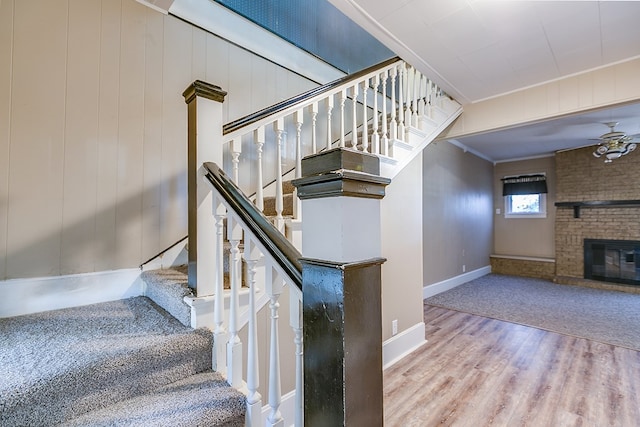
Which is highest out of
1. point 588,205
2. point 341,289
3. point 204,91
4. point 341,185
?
point 204,91

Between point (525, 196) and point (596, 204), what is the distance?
1.22 meters

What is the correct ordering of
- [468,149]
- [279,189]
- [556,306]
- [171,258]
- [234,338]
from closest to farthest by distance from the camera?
1. [234,338]
2. [279,189]
3. [171,258]
4. [556,306]
5. [468,149]

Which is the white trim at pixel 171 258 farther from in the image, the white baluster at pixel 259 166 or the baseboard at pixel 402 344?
the baseboard at pixel 402 344

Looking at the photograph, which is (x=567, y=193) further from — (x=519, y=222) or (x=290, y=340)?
(x=290, y=340)

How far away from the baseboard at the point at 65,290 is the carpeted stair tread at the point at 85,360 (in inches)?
3.8

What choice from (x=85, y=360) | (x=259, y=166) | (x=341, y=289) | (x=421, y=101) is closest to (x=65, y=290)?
(x=85, y=360)

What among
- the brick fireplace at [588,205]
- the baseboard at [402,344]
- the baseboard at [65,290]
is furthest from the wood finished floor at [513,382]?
the brick fireplace at [588,205]

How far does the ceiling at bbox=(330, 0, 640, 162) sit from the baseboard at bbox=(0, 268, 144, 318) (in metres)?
2.22

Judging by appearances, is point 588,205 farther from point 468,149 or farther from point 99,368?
point 99,368

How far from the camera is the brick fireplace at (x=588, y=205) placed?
16.2ft

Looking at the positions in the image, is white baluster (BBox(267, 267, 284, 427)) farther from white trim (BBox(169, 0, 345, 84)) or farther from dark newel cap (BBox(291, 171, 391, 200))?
white trim (BBox(169, 0, 345, 84))

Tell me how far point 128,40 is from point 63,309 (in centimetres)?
176

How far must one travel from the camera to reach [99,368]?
104 cm

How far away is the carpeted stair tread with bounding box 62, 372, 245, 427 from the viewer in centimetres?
95
